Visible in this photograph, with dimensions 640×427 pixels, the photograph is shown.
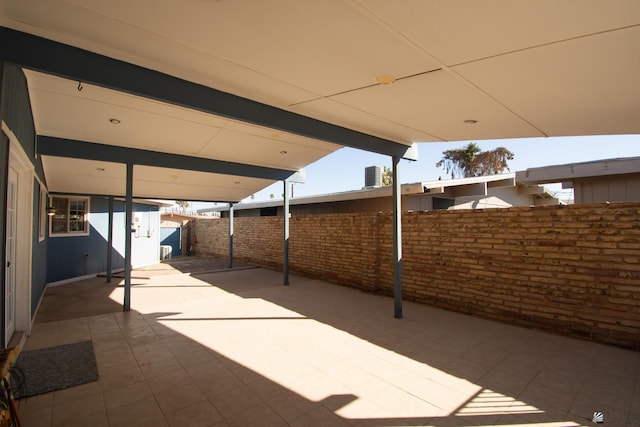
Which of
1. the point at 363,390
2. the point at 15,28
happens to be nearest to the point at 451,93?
the point at 363,390

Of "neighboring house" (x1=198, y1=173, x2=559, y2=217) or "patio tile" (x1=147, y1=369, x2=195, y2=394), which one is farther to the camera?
"neighboring house" (x1=198, y1=173, x2=559, y2=217)

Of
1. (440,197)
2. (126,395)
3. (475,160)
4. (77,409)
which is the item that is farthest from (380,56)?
(475,160)

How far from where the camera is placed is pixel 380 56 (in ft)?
7.93

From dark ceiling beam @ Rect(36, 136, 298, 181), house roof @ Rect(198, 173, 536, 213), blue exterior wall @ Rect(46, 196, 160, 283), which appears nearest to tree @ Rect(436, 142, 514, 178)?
house roof @ Rect(198, 173, 536, 213)

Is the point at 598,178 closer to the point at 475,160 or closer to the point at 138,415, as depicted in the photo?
the point at 138,415

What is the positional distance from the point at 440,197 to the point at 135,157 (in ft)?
26.1

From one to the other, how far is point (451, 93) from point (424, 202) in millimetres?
6741

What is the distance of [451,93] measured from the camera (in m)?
3.05

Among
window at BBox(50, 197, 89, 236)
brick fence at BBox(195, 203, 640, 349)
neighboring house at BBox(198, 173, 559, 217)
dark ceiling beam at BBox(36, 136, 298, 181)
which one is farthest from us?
window at BBox(50, 197, 89, 236)

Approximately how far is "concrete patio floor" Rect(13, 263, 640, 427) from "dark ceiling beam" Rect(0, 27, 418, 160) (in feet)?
8.79

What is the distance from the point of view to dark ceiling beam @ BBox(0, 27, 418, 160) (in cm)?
225

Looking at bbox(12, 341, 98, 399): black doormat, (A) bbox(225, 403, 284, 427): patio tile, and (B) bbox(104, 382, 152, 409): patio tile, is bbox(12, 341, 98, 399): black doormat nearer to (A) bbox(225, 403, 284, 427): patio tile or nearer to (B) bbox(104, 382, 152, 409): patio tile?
(B) bbox(104, 382, 152, 409): patio tile

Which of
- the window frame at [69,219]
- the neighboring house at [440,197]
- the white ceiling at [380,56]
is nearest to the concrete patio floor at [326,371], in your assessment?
the white ceiling at [380,56]

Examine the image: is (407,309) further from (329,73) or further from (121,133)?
(121,133)
